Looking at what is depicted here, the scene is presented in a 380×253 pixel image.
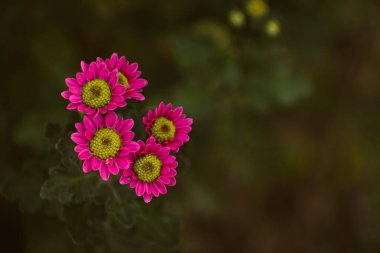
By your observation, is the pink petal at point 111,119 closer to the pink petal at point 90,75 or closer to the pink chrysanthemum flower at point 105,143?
the pink chrysanthemum flower at point 105,143

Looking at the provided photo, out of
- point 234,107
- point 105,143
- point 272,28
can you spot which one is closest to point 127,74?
point 105,143

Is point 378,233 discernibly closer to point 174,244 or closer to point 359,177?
point 359,177

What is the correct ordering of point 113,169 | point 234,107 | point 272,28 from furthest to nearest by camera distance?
1. point 234,107
2. point 272,28
3. point 113,169

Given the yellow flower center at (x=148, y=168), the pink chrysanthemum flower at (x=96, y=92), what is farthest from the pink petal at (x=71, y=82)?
the yellow flower center at (x=148, y=168)

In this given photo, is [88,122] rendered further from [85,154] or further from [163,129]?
[163,129]

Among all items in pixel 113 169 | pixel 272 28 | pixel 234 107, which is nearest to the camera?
pixel 113 169

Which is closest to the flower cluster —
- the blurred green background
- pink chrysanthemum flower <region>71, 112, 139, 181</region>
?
pink chrysanthemum flower <region>71, 112, 139, 181</region>
